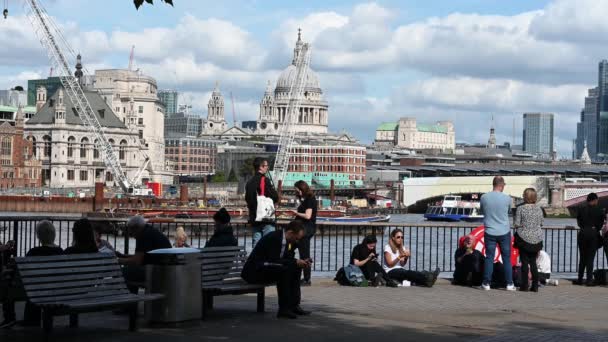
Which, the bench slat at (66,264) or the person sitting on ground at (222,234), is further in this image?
the person sitting on ground at (222,234)

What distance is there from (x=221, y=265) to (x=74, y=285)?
2.62m

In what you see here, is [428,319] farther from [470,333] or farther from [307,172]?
[307,172]

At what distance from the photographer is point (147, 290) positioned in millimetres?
14555

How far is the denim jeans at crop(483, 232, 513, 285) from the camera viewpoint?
20.0 meters

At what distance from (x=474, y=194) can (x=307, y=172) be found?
47.4m

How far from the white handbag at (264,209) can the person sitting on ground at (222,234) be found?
1922 millimetres

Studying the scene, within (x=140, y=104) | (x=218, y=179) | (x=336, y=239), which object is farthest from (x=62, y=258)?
(x=218, y=179)

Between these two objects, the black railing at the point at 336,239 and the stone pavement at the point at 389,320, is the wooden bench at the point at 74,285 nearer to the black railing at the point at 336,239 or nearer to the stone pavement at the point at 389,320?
the stone pavement at the point at 389,320

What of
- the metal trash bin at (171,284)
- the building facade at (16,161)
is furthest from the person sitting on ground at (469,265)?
the building facade at (16,161)

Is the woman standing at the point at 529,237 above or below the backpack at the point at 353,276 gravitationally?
above

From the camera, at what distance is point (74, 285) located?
13.6 m

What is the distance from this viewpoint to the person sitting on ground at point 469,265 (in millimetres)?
20438

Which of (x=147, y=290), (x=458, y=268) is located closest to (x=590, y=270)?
(x=458, y=268)

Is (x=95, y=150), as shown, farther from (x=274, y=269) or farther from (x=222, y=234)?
(x=274, y=269)
